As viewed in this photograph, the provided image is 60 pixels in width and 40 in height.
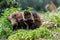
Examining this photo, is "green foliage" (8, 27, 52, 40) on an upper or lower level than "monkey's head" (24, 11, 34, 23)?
lower

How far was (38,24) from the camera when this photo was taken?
11352 mm

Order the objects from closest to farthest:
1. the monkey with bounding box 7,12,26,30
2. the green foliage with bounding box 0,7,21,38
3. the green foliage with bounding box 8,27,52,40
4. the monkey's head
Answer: the green foliage with bounding box 8,27,52,40
the green foliage with bounding box 0,7,21,38
the monkey's head
the monkey with bounding box 7,12,26,30

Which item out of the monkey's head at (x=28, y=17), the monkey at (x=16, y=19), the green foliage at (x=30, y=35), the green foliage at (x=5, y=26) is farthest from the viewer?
the monkey at (x=16, y=19)

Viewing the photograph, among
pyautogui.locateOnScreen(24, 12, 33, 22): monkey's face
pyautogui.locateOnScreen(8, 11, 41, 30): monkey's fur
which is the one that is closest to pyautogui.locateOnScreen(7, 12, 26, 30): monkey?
pyautogui.locateOnScreen(8, 11, 41, 30): monkey's fur

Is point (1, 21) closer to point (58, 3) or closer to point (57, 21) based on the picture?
point (57, 21)

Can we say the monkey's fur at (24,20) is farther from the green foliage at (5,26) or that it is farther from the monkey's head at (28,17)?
the green foliage at (5,26)

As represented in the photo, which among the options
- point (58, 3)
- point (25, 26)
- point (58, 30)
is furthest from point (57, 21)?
point (58, 3)

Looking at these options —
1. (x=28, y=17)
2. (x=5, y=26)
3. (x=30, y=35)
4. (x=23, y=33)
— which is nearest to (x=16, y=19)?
(x=28, y=17)

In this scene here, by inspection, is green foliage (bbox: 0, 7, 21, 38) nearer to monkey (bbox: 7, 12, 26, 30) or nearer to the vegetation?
the vegetation

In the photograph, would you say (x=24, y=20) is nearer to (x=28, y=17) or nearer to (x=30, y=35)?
(x=28, y=17)

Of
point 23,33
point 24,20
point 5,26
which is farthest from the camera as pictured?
point 24,20

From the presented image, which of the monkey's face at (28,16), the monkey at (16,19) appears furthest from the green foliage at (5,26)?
the monkey's face at (28,16)

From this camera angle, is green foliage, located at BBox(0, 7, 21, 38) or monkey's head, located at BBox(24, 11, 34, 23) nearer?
green foliage, located at BBox(0, 7, 21, 38)

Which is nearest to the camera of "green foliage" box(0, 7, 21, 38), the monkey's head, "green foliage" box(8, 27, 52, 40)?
Result: "green foliage" box(8, 27, 52, 40)
